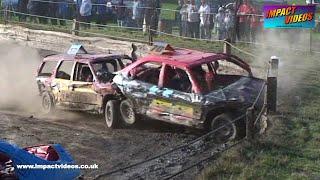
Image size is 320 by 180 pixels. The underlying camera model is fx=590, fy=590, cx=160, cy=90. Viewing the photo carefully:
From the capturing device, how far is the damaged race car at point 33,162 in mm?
7164

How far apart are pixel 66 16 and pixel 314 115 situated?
15.5 metres

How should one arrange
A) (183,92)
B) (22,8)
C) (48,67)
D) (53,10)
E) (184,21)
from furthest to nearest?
(22,8)
(53,10)
(184,21)
(48,67)
(183,92)

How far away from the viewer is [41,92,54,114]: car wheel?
14.8 metres

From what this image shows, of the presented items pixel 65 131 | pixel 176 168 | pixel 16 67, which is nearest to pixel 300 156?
pixel 176 168

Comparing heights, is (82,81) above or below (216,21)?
below

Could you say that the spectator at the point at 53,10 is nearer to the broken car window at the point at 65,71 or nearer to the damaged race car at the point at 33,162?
the broken car window at the point at 65,71

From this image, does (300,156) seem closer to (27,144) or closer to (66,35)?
(27,144)

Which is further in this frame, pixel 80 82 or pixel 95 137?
pixel 80 82

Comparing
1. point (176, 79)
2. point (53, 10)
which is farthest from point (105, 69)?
point (53, 10)

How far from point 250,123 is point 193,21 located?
39.0 ft

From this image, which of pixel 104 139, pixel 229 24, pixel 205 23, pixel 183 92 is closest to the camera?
pixel 183 92

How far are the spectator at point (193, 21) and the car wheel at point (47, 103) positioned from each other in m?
7.87

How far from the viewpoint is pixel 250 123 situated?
9.91m

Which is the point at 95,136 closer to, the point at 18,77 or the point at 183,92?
the point at 183,92
